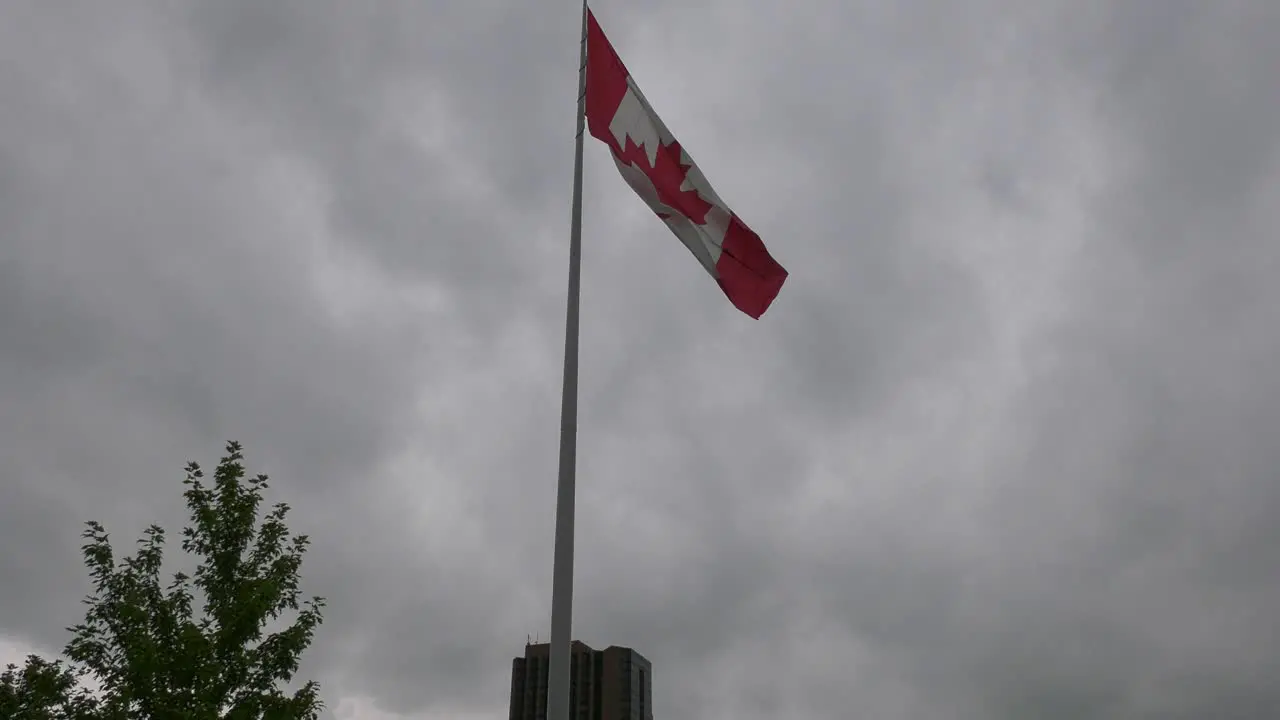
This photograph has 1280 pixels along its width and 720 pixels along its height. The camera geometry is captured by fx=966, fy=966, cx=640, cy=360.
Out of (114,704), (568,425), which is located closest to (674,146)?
(568,425)

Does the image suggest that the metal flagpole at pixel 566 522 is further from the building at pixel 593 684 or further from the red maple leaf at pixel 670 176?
the building at pixel 593 684

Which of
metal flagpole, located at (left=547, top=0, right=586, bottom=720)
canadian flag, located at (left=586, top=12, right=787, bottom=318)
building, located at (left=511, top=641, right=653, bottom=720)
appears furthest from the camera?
building, located at (left=511, top=641, right=653, bottom=720)

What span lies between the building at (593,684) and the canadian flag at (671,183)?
151557mm

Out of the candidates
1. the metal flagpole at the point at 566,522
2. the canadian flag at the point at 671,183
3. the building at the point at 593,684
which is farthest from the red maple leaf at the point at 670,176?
the building at the point at 593,684

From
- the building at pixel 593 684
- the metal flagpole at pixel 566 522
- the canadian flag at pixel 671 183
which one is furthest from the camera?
the building at pixel 593 684

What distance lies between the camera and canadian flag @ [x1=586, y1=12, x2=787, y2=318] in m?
15.4

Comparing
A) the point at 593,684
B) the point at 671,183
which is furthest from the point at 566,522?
the point at 593,684

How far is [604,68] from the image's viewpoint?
1559 cm

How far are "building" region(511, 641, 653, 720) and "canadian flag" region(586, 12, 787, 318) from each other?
152 m

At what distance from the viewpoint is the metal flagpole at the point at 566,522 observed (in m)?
10.9

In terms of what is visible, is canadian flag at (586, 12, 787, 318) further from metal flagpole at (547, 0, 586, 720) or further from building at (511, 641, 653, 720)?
building at (511, 641, 653, 720)

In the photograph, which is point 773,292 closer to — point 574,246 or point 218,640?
point 574,246

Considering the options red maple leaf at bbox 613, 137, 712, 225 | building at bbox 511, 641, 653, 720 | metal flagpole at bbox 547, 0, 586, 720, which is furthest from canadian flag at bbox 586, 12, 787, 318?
building at bbox 511, 641, 653, 720

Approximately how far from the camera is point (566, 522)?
11.5 meters
